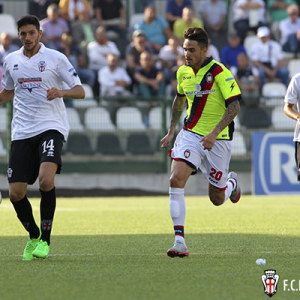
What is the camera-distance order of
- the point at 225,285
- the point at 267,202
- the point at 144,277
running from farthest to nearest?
the point at 267,202
the point at 144,277
the point at 225,285

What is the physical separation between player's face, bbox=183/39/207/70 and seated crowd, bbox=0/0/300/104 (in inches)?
435

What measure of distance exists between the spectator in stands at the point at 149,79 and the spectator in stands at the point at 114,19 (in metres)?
2.44

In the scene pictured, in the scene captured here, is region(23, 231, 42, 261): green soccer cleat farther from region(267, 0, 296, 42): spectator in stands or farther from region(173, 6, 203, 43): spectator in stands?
region(267, 0, 296, 42): spectator in stands

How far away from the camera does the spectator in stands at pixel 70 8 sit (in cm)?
2159

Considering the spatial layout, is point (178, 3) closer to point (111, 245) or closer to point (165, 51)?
point (165, 51)

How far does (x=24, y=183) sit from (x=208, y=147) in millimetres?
1802

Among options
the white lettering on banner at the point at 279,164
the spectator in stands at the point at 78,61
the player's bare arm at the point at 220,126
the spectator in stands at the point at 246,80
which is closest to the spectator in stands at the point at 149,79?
the spectator in stands at the point at 78,61

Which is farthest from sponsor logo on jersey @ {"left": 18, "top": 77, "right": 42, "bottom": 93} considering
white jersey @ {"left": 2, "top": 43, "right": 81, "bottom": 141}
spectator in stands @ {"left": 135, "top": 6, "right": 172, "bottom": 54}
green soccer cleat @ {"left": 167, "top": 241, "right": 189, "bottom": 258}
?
spectator in stands @ {"left": 135, "top": 6, "right": 172, "bottom": 54}

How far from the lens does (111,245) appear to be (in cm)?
940

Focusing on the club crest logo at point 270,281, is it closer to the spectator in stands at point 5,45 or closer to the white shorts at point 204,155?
the white shorts at point 204,155

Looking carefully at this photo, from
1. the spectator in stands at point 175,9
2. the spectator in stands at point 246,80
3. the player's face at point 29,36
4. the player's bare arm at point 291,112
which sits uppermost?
the player's face at point 29,36

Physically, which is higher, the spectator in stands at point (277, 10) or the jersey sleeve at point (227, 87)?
Result: the jersey sleeve at point (227, 87)

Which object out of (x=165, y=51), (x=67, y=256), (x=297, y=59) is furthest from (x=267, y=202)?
(x=67, y=256)

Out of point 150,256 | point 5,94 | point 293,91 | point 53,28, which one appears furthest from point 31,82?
point 53,28
